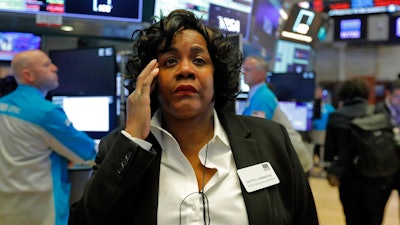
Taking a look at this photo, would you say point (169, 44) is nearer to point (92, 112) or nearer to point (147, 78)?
point (147, 78)

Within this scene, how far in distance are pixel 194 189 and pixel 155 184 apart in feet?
0.41

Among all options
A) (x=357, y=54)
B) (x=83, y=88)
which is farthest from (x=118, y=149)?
(x=357, y=54)

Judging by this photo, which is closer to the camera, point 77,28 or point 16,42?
point 77,28

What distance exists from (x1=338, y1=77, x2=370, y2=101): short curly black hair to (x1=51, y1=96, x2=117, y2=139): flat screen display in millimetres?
2054

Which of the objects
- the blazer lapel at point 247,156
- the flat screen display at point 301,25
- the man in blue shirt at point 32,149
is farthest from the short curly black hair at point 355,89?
the blazer lapel at point 247,156

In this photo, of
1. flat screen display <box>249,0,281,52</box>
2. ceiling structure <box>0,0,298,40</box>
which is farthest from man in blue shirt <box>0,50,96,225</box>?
flat screen display <box>249,0,281,52</box>

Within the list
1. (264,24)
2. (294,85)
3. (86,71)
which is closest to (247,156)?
(86,71)

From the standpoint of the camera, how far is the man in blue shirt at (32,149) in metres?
2.53

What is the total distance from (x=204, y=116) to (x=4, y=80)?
2.63 m

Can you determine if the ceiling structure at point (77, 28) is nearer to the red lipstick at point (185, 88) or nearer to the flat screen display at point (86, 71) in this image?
the flat screen display at point (86, 71)

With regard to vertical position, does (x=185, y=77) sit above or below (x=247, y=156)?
above

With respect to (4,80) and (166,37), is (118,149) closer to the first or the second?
(166,37)

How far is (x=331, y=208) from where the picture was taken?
5.70 m

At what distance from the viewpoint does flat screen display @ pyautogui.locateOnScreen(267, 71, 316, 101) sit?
5.52 meters
